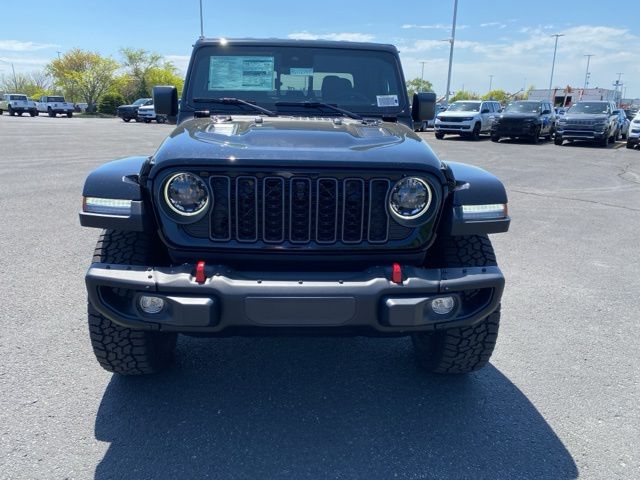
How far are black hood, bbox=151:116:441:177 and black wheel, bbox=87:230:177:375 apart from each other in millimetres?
419

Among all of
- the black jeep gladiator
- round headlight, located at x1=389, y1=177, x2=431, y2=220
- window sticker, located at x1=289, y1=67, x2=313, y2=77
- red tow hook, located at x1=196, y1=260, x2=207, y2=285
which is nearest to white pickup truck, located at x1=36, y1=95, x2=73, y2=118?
window sticker, located at x1=289, y1=67, x2=313, y2=77

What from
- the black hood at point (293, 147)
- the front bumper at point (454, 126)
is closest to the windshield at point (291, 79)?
the black hood at point (293, 147)

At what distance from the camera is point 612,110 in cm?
2250

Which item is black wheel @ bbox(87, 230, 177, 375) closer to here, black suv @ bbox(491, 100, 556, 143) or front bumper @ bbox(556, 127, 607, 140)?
black suv @ bbox(491, 100, 556, 143)

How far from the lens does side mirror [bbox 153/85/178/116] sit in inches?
158

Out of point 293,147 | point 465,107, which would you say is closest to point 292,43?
point 293,147

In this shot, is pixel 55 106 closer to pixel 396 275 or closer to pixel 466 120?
pixel 466 120

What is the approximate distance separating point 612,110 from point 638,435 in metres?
23.6

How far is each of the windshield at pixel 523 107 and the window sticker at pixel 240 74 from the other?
69.3ft

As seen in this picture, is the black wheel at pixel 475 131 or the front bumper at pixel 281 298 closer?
the front bumper at pixel 281 298

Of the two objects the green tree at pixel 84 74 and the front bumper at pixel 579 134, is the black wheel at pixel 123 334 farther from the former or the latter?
the green tree at pixel 84 74

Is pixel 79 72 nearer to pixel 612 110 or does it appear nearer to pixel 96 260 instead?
pixel 612 110

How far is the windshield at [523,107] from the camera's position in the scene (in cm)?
2261

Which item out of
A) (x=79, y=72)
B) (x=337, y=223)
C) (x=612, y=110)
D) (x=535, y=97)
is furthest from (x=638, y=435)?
(x=79, y=72)
